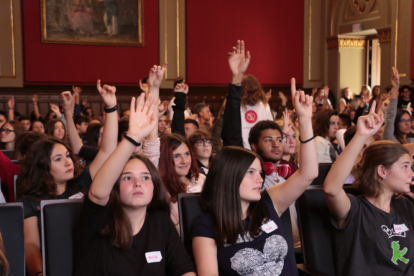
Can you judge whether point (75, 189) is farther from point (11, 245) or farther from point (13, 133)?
point (13, 133)

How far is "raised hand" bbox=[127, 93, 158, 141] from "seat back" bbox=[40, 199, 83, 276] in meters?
0.60

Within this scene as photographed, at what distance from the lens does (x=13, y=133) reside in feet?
17.1

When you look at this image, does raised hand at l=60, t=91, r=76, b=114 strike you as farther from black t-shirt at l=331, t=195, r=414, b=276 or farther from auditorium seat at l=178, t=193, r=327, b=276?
black t-shirt at l=331, t=195, r=414, b=276

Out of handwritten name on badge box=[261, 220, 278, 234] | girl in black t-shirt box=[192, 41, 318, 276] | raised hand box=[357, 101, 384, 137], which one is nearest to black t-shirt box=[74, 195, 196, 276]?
girl in black t-shirt box=[192, 41, 318, 276]

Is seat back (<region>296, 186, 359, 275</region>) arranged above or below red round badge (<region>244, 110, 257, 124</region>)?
below

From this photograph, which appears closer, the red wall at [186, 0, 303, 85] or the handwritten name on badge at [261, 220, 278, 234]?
the handwritten name on badge at [261, 220, 278, 234]

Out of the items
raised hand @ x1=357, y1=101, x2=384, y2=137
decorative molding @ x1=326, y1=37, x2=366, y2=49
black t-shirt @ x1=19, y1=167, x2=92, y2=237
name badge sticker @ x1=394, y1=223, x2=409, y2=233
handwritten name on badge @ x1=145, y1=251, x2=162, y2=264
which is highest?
decorative molding @ x1=326, y1=37, x2=366, y2=49

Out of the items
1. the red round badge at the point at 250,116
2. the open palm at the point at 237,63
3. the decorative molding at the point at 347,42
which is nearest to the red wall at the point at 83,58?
the decorative molding at the point at 347,42

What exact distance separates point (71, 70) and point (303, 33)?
6.45 meters

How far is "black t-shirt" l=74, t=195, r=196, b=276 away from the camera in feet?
6.36

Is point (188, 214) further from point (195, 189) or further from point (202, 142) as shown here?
point (202, 142)

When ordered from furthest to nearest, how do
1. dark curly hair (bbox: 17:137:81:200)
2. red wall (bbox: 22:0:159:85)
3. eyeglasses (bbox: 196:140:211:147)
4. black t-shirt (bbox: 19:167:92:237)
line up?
1. red wall (bbox: 22:0:159:85)
2. eyeglasses (bbox: 196:140:211:147)
3. dark curly hair (bbox: 17:137:81:200)
4. black t-shirt (bbox: 19:167:92:237)

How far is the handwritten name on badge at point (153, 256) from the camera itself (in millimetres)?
2017

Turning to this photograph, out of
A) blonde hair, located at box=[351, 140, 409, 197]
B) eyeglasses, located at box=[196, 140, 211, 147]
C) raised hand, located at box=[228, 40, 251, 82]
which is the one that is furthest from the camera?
eyeglasses, located at box=[196, 140, 211, 147]
